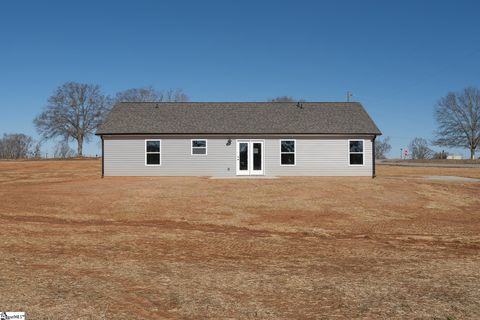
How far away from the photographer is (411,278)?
6898 millimetres

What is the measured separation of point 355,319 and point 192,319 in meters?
1.98

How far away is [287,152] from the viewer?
86.9 feet

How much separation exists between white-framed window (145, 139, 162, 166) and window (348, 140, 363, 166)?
1216 cm

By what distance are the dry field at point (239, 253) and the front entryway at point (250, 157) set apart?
6.71 m

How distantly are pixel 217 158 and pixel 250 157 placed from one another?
2.09 m

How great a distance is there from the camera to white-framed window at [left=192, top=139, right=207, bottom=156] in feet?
86.6

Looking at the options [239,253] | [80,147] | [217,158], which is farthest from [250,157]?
[80,147]

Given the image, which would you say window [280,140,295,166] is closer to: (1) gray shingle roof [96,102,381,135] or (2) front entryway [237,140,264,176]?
(1) gray shingle roof [96,102,381,135]

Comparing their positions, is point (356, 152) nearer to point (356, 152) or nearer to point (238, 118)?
point (356, 152)

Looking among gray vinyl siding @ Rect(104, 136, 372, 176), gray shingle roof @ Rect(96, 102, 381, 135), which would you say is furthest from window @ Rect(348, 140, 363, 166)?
gray shingle roof @ Rect(96, 102, 381, 135)

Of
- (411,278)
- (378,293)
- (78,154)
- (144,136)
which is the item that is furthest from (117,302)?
(78,154)

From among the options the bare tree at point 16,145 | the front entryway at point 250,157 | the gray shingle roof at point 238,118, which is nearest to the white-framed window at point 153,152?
the gray shingle roof at point 238,118

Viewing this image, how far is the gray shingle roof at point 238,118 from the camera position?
86.8 feet

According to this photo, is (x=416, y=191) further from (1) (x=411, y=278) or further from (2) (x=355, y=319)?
(2) (x=355, y=319)
